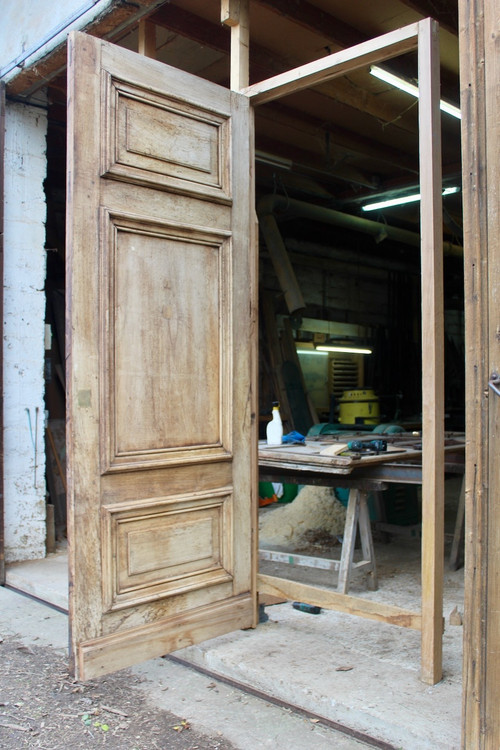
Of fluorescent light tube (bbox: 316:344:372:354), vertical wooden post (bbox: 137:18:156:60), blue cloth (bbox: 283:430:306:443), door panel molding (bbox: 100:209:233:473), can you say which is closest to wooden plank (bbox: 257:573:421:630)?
door panel molding (bbox: 100:209:233:473)

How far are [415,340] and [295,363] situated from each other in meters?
4.63

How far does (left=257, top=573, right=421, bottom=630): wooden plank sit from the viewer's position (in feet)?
9.45

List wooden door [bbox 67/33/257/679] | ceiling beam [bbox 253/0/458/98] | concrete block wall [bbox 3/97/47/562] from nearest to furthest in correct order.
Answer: wooden door [bbox 67/33/257/679], ceiling beam [bbox 253/0/458/98], concrete block wall [bbox 3/97/47/562]

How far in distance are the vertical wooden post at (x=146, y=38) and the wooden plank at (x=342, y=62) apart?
3.28ft

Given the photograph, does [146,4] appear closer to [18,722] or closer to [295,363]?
[18,722]

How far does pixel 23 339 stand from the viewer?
4.85 meters

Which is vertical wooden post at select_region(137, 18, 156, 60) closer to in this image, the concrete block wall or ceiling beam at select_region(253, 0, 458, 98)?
ceiling beam at select_region(253, 0, 458, 98)

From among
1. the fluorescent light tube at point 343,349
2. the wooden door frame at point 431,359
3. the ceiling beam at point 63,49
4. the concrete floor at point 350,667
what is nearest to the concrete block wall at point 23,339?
the ceiling beam at point 63,49

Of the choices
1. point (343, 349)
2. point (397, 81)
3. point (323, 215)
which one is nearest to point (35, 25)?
point (397, 81)

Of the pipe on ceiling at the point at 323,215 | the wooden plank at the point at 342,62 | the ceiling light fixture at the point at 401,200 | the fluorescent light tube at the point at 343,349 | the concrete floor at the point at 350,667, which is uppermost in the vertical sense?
the ceiling light fixture at the point at 401,200

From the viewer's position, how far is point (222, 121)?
3.36 metres

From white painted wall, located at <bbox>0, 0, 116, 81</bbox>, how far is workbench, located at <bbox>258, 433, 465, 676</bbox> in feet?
9.70

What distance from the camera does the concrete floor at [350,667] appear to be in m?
2.41

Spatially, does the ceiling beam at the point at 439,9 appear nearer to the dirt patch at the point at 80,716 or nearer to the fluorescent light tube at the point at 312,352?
the dirt patch at the point at 80,716
